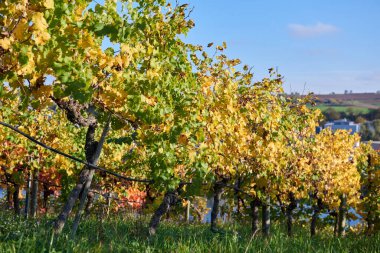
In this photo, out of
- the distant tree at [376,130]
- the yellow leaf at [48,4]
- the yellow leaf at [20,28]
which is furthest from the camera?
the distant tree at [376,130]

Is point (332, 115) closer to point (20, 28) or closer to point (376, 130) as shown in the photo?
point (376, 130)

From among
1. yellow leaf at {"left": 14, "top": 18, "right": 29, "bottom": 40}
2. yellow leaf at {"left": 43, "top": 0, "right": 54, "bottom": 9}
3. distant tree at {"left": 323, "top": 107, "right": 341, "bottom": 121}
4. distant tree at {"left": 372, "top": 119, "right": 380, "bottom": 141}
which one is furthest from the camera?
distant tree at {"left": 323, "top": 107, "right": 341, "bottom": 121}

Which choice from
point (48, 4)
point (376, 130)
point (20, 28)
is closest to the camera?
point (48, 4)

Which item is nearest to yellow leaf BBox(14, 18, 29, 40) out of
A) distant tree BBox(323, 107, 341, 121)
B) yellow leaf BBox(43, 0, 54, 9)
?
yellow leaf BBox(43, 0, 54, 9)

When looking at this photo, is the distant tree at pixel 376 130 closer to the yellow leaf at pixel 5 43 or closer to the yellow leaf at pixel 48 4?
the yellow leaf at pixel 48 4

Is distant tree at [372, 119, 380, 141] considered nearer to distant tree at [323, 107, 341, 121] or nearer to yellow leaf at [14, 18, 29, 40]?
distant tree at [323, 107, 341, 121]

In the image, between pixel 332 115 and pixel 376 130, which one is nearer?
pixel 376 130

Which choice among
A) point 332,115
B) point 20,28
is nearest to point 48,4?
point 20,28

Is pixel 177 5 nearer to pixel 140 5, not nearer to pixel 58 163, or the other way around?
pixel 140 5

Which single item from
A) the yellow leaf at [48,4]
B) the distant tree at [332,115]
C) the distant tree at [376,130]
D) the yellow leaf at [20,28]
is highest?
the distant tree at [332,115]

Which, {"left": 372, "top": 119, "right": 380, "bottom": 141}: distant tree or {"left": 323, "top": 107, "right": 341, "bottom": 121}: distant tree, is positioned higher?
{"left": 323, "top": 107, "right": 341, "bottom": 121}: distant tree

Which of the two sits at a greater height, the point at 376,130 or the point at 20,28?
the point at 20,28

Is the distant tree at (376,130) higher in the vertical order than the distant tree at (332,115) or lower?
lower

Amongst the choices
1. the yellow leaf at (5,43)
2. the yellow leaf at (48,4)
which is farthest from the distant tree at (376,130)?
the yellow leaf at (5,43)
